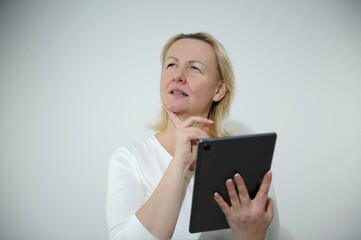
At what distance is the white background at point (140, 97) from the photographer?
1.60m

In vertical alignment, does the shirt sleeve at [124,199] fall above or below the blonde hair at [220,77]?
below

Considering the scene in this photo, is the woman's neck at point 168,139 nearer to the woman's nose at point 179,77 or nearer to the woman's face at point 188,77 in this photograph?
the woman's face at point 188,77

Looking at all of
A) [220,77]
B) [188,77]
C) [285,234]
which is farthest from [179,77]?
[285,234]

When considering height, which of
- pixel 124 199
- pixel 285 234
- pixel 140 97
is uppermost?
pixel 140 97

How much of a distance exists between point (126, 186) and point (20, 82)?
87 cm

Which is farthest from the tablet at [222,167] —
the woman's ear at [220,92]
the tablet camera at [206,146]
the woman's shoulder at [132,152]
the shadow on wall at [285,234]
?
the shadow on wall at [285,234]

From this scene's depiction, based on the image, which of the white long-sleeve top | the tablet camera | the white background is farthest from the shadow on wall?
the tablet camera

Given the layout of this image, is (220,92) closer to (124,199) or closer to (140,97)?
(140,97)

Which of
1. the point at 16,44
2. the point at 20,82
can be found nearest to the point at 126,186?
the point at 20,82

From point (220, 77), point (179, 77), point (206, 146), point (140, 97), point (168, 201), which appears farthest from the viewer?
point (140, 97)

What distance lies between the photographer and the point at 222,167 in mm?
896

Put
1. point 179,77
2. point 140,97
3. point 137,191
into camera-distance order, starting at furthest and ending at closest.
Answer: point 140,97 < point 179,77 < point 137,191

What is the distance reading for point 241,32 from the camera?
1.83m

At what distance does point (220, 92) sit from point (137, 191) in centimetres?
55
